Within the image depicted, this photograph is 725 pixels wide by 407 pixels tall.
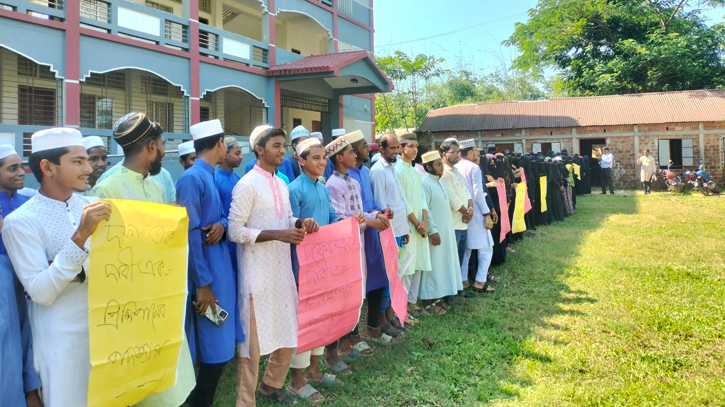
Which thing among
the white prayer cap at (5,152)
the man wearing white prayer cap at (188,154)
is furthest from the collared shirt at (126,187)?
the man wearing white prayer cap at (188,154)

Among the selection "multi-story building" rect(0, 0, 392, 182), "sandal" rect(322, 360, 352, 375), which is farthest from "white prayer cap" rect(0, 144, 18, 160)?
"multi-story building" rect(0, 0, 392, 182)

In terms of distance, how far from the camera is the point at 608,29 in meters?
26.7

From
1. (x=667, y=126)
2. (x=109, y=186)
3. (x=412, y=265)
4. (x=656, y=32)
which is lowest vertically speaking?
(x=412, y=265)

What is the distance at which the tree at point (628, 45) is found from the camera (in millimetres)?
24906

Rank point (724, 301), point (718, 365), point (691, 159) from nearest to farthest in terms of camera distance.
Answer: point (718, 365), point (724, 301), point (691, 159)

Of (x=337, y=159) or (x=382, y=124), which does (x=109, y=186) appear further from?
(x=382, y=124)

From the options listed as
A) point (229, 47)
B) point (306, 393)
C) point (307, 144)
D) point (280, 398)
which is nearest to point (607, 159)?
point (229, 47)

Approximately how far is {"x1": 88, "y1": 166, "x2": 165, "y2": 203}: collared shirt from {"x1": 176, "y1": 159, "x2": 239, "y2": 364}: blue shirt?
17 centimetres

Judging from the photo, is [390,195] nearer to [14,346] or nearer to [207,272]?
[207,272]

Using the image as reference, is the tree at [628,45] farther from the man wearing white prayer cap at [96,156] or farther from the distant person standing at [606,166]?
the man wearing white prayer cap at [96,156]

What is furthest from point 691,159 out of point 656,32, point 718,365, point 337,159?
point 337,159

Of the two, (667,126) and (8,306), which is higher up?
(667,126)

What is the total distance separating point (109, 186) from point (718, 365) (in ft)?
14.3

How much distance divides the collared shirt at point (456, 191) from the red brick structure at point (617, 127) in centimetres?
1966
